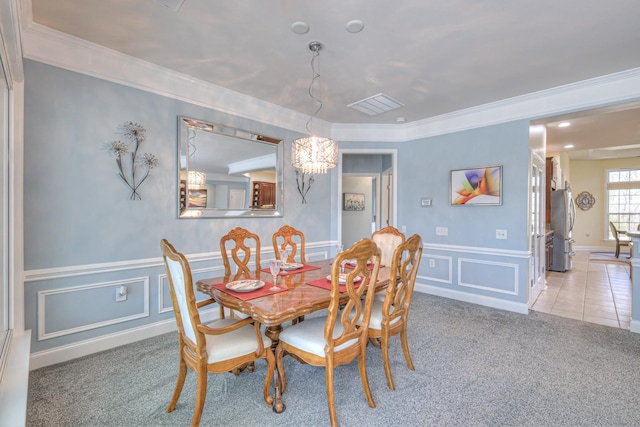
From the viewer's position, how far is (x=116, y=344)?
2.66 metres

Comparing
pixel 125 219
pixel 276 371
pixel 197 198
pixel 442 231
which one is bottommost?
pixel 276 371

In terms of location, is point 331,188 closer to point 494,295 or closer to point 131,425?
point 494,295

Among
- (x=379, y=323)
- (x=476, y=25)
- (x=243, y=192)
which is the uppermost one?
(x=476, y=25)

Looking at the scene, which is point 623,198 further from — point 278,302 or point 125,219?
point 125,219

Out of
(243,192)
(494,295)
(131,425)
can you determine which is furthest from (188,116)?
(494,295)

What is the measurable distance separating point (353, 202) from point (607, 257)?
6853mm

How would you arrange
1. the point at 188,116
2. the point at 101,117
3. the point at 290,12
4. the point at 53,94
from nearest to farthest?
the point at 290,12
the point at 53,94
the point at 101,117
the point at 188,116

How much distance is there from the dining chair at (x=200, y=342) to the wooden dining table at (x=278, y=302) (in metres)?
0.08

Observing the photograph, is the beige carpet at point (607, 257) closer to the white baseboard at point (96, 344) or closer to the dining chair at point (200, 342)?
the dining chair at point (200, 342)

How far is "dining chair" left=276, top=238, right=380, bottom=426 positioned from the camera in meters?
1.63

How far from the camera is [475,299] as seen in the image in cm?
400

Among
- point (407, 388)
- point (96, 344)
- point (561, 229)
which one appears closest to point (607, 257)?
point (561, 229)

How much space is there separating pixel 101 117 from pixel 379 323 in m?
2.89

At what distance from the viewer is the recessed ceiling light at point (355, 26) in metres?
2.18
